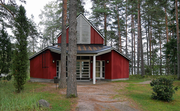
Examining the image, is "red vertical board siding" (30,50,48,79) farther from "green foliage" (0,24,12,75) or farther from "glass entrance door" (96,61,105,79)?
"glass entrance door" (96,61,105,79)

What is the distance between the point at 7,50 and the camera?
962 cm

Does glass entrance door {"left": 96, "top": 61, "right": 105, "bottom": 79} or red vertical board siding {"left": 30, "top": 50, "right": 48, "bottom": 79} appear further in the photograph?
glass entrance door {"left": 96, "top": 61, "right": 105, "bottom": 79}

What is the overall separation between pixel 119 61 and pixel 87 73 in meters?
3.46

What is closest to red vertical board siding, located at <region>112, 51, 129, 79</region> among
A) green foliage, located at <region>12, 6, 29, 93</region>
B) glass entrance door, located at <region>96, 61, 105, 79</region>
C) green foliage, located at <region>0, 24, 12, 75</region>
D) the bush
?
glass entrance door, located at <region>96, 61, 105, 79</region>

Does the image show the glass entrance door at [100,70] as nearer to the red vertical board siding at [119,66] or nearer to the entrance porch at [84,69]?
the entrance porch at [84,69]

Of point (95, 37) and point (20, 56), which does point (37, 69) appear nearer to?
point (20, 56)

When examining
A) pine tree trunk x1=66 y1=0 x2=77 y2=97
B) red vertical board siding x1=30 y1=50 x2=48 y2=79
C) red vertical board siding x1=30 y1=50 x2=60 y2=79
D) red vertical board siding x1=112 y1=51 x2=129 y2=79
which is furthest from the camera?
red vertical board siding x1=112 y1=51 x2=129 y2=79

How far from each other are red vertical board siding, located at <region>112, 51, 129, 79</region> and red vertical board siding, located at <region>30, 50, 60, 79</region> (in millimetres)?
5447

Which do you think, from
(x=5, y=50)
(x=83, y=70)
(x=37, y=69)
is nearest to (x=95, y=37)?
(x=83, y=70)

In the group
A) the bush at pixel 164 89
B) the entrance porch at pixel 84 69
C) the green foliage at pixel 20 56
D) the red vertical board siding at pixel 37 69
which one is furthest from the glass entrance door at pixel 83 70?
the bush at pixel 164 89

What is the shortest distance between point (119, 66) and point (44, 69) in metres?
7.26

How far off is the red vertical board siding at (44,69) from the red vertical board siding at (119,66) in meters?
5.45

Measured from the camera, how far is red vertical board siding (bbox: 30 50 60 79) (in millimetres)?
11586

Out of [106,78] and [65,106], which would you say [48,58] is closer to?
[106,78]
